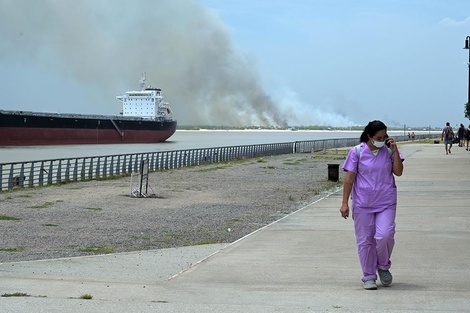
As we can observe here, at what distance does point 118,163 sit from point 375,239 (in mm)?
28425

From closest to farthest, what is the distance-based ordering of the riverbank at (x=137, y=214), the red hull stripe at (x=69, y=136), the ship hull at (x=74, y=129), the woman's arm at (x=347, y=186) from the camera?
the woman's arm at (x=347, y=186), the riverbank at (x=137, y=214), the ship hull at (x=74, y=129), the red hull stripe at (x=69, y=136)

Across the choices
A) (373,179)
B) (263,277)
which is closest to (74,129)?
(263,277)

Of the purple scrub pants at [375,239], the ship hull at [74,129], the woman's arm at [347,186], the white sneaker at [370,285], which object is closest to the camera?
the white sneaker at [370,285]

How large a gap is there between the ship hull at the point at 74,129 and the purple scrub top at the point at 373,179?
77.4 metres

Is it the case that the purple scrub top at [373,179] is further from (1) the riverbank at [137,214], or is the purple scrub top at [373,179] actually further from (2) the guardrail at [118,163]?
(2) the guardrail at [118,163]

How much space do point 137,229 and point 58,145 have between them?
270 ft

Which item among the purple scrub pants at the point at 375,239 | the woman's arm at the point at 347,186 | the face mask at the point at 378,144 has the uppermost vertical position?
the face mask at the point at 378,144

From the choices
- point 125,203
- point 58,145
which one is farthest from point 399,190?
point 58,145

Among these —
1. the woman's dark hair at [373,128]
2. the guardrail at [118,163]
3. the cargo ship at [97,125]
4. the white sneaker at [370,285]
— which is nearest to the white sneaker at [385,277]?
the white sneaker at [370,285]

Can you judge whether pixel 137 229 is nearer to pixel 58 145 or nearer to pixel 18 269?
pixel 18 269

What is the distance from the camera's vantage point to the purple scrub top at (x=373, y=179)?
777 centimetres

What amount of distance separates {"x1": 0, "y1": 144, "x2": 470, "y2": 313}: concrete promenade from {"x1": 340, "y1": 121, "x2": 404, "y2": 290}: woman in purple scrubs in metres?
0.31

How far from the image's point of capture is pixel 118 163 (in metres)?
35.5

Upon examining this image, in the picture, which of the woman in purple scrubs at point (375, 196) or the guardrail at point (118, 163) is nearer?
the woman in purple scrubs at point (375, 196)
